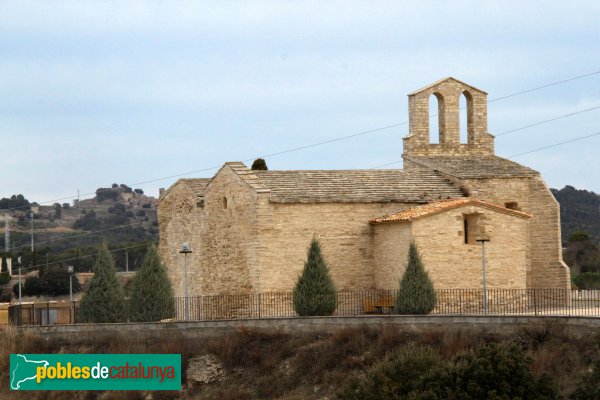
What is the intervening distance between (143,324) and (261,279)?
14.2 ft

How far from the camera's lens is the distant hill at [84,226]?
3836 inches

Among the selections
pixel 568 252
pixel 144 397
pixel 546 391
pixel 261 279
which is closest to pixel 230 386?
pixel 144 397

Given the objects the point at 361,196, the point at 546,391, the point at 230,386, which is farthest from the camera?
the point at 361,196

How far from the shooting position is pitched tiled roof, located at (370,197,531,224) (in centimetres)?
3909

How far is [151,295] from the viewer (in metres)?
41.8

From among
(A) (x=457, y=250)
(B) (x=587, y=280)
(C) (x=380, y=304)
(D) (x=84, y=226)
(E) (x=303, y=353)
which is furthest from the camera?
(D) (x=84, y=226)

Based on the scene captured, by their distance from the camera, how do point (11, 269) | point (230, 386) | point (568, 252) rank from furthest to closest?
1. point (11, 269)
2. point (568, 252)
3. point (230, 386)

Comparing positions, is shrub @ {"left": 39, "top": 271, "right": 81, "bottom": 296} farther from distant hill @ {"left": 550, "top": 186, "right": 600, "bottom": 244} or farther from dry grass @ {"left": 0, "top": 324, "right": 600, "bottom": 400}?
distant hill @ {"left": 550, "top": 186, "right": 600, "bottom": 244}

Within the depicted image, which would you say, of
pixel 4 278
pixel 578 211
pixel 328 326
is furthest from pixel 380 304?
pixel 578 211

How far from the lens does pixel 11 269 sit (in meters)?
92.2

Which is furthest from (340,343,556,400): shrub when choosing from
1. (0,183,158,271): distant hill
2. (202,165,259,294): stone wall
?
(0,183,158,271): distant hill

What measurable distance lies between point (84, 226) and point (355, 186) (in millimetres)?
88493

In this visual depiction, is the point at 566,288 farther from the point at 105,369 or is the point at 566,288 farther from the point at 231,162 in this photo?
the point at 105,369

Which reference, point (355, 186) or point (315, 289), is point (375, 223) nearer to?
point (355, 186)
